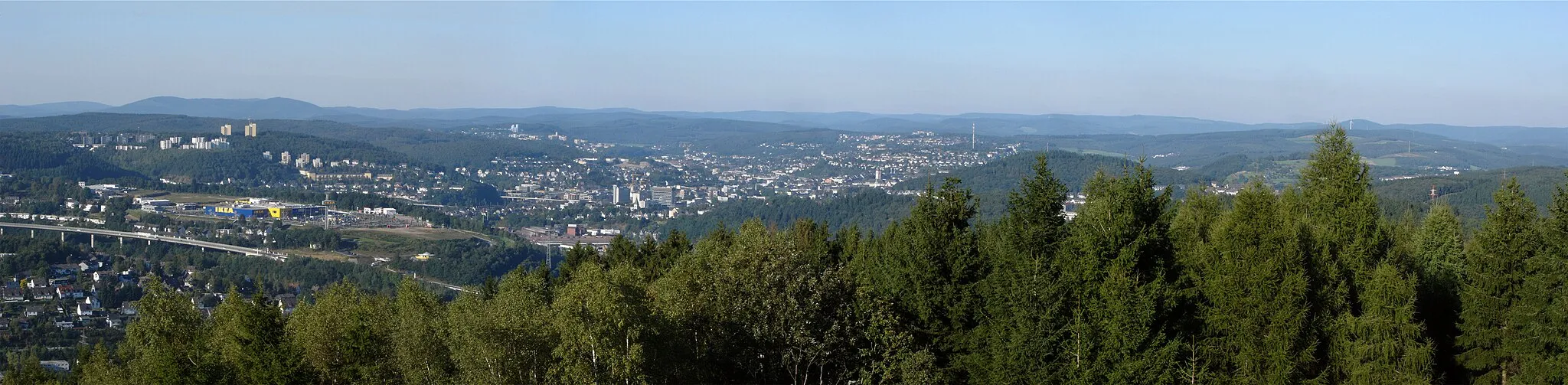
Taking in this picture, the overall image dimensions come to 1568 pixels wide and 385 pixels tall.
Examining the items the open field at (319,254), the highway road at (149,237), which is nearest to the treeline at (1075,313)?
the open field at (319,254)

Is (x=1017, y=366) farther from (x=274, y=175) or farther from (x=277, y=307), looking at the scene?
(x=274, y=175)

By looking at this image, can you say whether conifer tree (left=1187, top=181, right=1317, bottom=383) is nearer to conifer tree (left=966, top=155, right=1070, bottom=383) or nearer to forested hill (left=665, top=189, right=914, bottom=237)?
conifer tree (left=966, top=155, right=1070, bottom=383)

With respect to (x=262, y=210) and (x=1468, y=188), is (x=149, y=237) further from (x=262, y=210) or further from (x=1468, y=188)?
(x=1468, y=188)

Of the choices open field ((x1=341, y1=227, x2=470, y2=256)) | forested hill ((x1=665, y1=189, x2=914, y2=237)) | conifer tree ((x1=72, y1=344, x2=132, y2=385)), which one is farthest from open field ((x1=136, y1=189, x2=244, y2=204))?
conifer tree ((x1=72, y1=344, x2=132, y2=385))

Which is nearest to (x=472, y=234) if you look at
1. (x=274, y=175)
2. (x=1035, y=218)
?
(x=274, y=175)

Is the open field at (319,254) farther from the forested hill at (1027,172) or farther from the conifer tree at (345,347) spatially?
the conifer tree at (345,347)
